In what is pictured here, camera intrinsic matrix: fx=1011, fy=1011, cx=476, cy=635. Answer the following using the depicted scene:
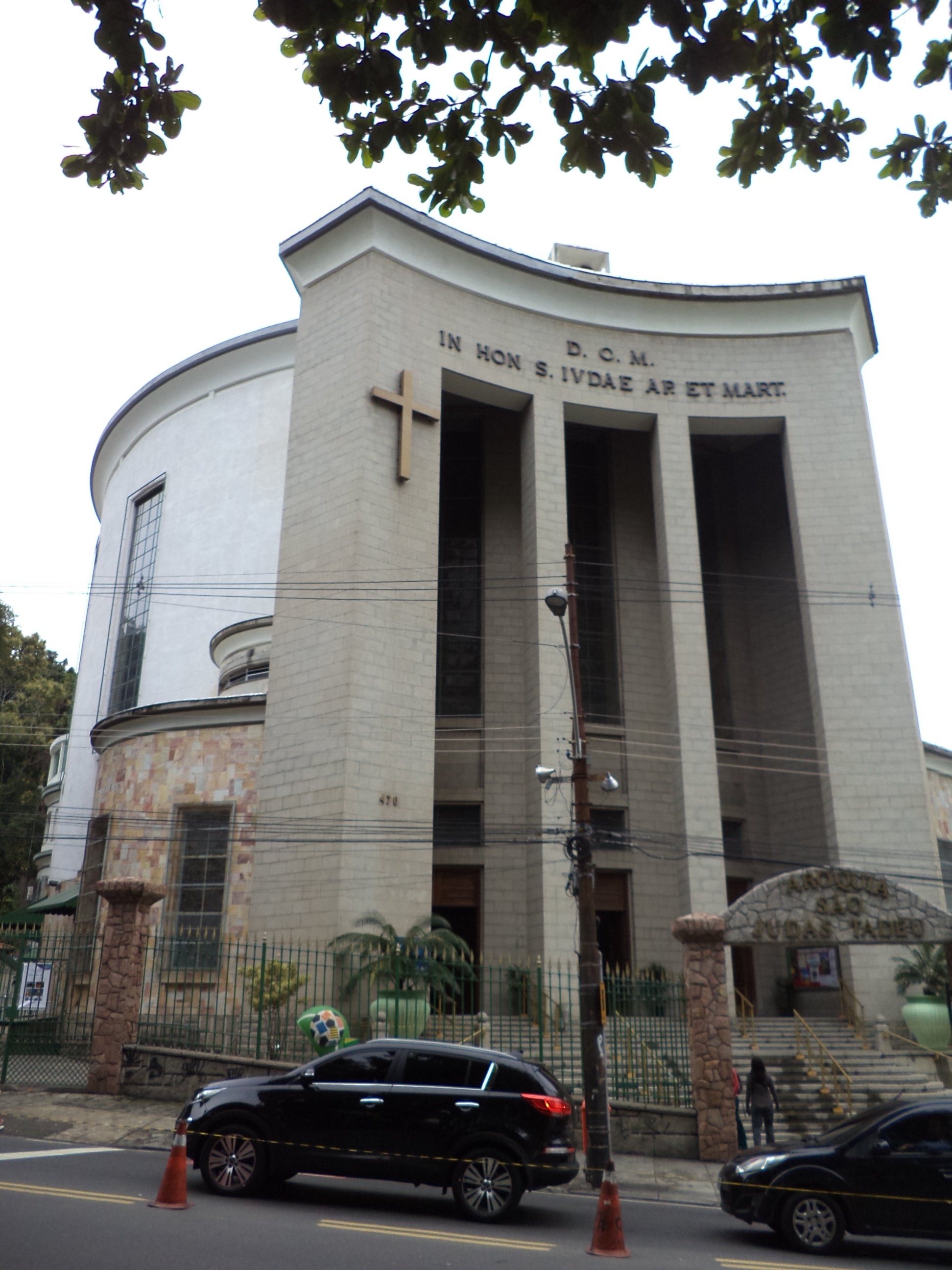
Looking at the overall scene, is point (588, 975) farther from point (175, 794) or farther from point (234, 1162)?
point (175, 794)

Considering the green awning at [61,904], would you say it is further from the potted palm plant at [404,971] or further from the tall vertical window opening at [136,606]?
the potted palm plant at [404,971]

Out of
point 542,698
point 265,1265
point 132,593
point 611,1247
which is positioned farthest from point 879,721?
point 132,593

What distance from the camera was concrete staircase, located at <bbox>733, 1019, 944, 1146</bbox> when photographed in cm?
1658

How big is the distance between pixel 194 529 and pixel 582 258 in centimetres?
1614

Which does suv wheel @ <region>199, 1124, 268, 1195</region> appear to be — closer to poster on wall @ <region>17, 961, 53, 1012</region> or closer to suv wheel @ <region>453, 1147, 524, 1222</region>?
suv wheel @ <region>453, 1147, 524, 1222</region>

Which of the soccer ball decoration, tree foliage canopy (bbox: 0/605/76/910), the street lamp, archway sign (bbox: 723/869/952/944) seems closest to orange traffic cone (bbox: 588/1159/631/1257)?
the street lamp

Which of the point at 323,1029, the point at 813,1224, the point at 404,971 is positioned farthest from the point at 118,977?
the point at 813,1224

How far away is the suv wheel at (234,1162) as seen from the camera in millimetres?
9734

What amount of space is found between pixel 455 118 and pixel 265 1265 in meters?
7.48

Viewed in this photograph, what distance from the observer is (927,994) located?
2217cm

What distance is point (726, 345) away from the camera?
29797 millimetres

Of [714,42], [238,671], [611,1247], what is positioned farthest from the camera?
[238,671]

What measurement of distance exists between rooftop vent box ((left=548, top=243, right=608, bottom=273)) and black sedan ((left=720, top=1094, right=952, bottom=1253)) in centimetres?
3017

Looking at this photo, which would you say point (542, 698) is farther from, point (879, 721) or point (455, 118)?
point (455, 118)
